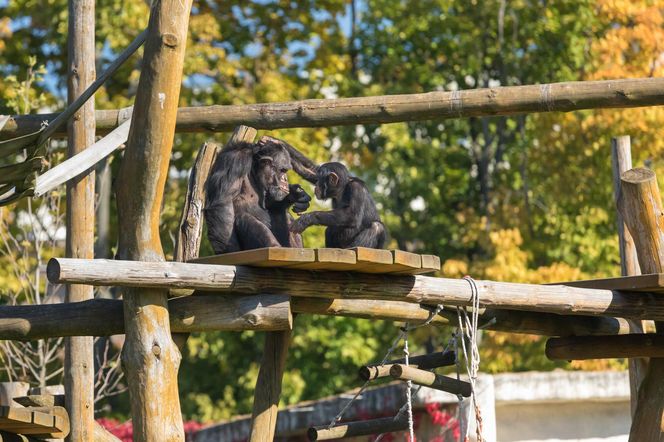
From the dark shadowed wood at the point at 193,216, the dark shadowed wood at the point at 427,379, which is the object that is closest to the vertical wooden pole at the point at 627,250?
the dark shadowed wood at the point at 427,379

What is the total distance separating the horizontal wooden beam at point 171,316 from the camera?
626cm

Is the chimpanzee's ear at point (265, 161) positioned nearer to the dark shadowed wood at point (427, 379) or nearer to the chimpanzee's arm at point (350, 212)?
the chimpanzee's arm at point (350, 212)

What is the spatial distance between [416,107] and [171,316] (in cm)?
234

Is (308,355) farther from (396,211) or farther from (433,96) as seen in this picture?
(433,96)

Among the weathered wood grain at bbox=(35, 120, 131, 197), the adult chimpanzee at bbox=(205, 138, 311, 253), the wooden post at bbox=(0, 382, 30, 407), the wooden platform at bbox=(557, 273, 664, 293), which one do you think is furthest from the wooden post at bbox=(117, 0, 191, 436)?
the wooden platform at bbox=(557, 273, 664, 293)

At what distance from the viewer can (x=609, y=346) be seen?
8203mm

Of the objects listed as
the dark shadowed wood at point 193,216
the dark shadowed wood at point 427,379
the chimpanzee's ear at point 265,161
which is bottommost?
the dark shadowed wood at point 427,379

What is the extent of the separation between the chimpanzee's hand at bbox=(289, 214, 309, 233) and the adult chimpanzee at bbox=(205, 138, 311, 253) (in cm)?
5

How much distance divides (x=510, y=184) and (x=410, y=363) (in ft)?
36.9

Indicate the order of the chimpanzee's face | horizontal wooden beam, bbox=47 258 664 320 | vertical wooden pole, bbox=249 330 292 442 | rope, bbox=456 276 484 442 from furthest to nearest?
the chimpanzee's face < vertical wooden pole, bbox=249 330 292 442 < rope, bbox=456 276 484 442 < horizontal wooden beam, bbox=47 258 664 320

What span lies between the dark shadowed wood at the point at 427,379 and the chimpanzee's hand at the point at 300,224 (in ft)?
3.84

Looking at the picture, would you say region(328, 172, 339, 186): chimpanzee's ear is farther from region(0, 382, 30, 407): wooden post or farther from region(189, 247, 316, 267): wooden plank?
region(0, 382, 30, 407): wooden post

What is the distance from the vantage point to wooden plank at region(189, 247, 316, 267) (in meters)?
5.79

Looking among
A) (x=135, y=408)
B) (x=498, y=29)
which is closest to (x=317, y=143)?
(x=498, y=29)
